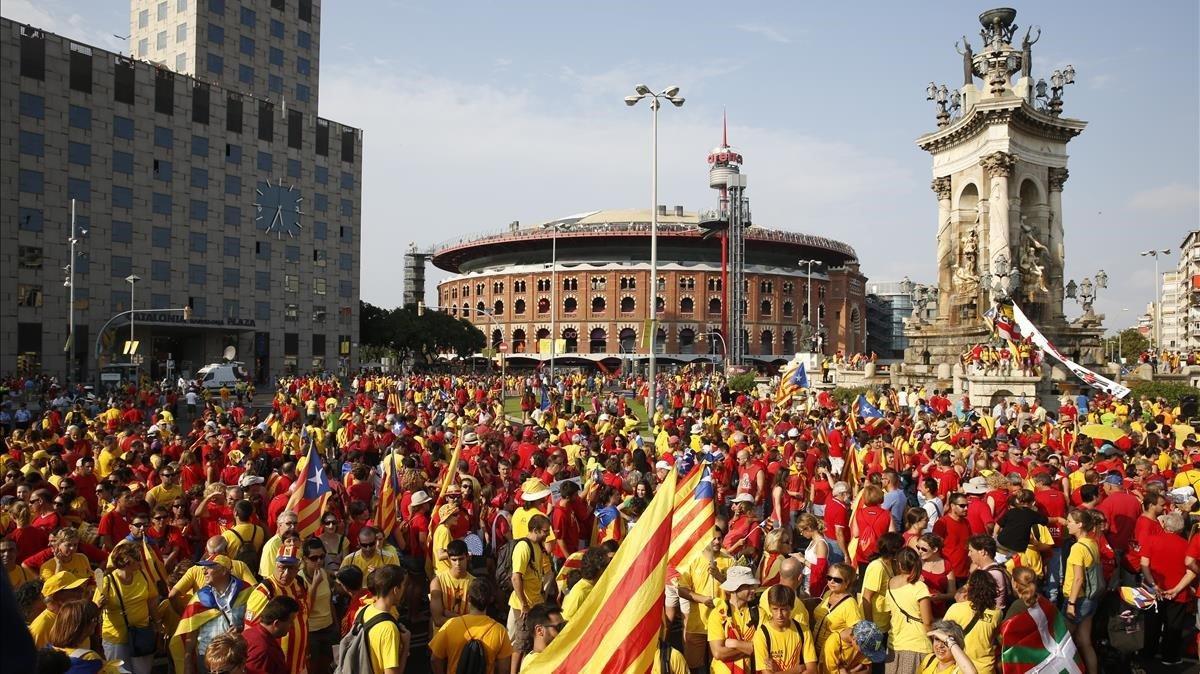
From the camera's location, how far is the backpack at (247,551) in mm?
7205

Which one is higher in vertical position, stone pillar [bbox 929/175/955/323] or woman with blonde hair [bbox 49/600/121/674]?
stone pillar [bbox 929/175/955/323]

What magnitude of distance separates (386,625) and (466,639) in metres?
0.58

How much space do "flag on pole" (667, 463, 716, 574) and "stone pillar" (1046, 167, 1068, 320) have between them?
32736 millimetres

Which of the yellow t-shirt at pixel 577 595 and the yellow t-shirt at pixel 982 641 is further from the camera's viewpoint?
the yellow t-shirt at pixel 577 595

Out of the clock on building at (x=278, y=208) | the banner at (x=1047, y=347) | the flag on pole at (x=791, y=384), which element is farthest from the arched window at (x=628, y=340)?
the flag on pole at (x=791, y=384)

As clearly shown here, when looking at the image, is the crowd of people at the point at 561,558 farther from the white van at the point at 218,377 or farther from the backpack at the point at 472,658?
the white van at the point at 218,377

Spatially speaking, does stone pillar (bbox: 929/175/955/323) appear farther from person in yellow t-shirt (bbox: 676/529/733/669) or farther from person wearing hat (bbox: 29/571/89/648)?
person wearing hat (bbox: 29/571/89/648)

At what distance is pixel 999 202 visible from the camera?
109 ft

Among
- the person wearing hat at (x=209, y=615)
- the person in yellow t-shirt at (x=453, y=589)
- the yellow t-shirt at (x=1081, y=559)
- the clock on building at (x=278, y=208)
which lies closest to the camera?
the person wearing hat at (x=209, y=615)

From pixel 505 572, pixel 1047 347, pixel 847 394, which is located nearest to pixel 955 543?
pixel 505 572

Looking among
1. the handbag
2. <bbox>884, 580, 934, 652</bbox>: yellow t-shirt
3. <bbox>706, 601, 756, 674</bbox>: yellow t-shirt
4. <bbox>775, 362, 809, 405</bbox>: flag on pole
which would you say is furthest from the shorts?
<bbox>775, 362, 809, 405</bbox>: flag on pole

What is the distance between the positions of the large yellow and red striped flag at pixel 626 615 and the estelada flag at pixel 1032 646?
264 cm

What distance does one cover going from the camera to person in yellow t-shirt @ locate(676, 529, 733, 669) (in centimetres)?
694

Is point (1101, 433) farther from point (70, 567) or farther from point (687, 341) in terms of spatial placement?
point (687, 341)
